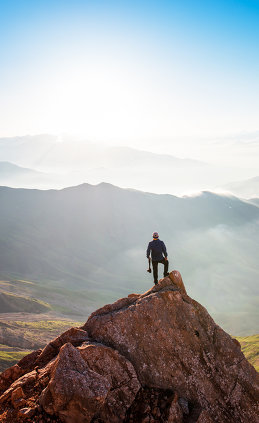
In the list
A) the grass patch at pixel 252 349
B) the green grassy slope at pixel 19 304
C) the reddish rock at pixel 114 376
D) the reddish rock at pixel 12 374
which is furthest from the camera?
the green grassy slope at pixel 19 304

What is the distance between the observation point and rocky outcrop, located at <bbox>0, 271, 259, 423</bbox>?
582 inches

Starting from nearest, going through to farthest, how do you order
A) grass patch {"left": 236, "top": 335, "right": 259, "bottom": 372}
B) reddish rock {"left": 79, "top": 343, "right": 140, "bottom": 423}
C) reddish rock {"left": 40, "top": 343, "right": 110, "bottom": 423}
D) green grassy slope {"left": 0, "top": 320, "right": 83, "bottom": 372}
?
reddish rock {"left": 40, "top": 343, "right": 110, "bottom": 423}, reddish rock {"left": 79, "top": 343, "right": 140, "bottom": 423}, green grassy slope {"left": 0, "top": 320, "right": 83, "bottom": 372}, grass patch {"left": 236, "top": 335, "right": 259, "bottom": 372}

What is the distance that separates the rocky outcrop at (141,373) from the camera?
48.5 ft

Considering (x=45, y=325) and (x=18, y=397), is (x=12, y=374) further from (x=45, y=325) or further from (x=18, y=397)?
(x=45, y=325)

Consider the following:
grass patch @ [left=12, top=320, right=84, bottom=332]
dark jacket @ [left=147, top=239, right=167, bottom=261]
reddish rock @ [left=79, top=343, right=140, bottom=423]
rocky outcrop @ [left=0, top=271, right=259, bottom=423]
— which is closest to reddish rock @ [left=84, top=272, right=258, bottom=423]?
rocky outcrop @ [left=0, top=271, right=259, bottom=423]

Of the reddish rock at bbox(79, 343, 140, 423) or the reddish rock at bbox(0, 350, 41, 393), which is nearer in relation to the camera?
the reddish rock at bbox(79, 343, 140, 423)

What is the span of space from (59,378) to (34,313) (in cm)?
16145

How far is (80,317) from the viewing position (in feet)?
576

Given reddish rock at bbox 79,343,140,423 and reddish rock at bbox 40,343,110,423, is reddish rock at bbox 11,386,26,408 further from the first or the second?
reddish rock at bbox 79,343,140,423

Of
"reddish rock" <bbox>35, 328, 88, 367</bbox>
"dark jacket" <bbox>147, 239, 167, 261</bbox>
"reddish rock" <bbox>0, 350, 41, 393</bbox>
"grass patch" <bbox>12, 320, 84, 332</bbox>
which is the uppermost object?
"dark jacket" <bbox>147, 239, 167, 261</bbox>

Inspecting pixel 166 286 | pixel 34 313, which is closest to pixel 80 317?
pixel 34 313

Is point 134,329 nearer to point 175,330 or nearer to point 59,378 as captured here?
point 175,330

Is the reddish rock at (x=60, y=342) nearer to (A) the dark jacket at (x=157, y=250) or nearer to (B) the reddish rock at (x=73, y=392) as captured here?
(B) the reddish rock at (x=73, y=392)

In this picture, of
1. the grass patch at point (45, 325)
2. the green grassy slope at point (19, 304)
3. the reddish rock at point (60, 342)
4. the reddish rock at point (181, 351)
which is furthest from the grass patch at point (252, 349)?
the reddish rock at point (60, 342)
